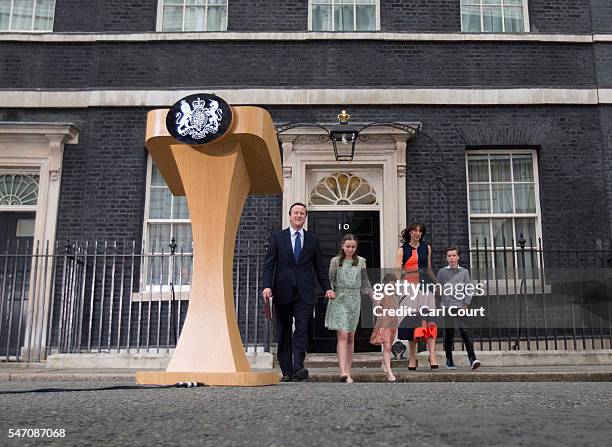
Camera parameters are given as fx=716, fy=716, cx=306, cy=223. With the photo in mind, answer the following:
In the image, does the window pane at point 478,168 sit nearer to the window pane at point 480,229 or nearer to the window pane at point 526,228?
the window pane at point 480,229

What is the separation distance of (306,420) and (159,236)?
8413 mm

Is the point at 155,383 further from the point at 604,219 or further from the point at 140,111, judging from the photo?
the point at 604,219

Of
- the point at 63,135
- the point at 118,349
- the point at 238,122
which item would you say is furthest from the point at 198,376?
the point at 63,135

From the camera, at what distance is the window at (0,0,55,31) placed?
38.7 ft

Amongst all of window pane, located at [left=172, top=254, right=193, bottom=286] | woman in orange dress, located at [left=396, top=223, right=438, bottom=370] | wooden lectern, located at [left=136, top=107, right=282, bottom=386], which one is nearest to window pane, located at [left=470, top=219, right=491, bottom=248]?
woman in orange dress, located at [left=396, top=223, right=438, bottom=370]

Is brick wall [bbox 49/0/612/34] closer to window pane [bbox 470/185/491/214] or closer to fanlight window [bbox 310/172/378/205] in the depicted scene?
fanlight window [bbox 310/172/378/205]

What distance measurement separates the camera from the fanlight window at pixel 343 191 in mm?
11008

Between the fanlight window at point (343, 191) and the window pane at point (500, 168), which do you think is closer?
the fanlight window at point (343, 191)

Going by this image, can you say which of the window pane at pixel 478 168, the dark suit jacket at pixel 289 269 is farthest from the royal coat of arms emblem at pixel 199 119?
the window pane at pixel 478 168

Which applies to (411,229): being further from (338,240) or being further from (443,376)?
(338,240)

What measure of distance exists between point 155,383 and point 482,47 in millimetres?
8402

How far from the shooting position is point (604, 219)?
1077 centimetres

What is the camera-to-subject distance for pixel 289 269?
657cm

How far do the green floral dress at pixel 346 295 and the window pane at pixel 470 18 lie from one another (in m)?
6.04
